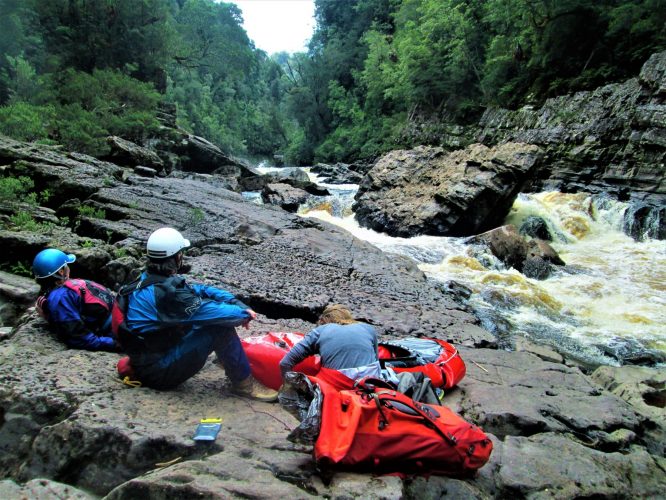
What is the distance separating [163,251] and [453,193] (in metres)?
11.5

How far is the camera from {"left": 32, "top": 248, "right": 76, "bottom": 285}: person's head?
A: 3338 millimetres

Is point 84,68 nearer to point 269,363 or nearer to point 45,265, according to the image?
point 45,265

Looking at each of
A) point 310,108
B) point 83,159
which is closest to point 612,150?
point 83,159

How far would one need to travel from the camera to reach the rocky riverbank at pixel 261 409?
2.32 m

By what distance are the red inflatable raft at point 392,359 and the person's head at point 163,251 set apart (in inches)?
38.0

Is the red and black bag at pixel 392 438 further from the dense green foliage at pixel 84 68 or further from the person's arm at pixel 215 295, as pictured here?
the dense green foliage at pixel 84 68

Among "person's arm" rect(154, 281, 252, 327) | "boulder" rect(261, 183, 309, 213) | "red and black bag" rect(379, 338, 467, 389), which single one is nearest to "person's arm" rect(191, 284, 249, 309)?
"person's arm" rect(154, 281, 252, 327)

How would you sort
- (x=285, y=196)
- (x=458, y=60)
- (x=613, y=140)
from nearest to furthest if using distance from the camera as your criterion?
(x=613, y=140), (x=285, y=196), (x=458, y=60)

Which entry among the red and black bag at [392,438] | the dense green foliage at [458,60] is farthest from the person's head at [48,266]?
the dense green foliage at [458,60]

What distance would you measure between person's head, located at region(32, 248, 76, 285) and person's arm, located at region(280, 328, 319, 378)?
1922 millimetres

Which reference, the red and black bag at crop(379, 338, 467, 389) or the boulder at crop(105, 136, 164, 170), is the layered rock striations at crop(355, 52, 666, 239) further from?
the red and black bag at crop(379, 338, 467, 389)

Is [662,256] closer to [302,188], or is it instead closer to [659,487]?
[659,487]

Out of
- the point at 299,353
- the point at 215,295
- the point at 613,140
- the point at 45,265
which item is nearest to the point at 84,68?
the point at 45,265

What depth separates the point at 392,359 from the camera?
3.81m
